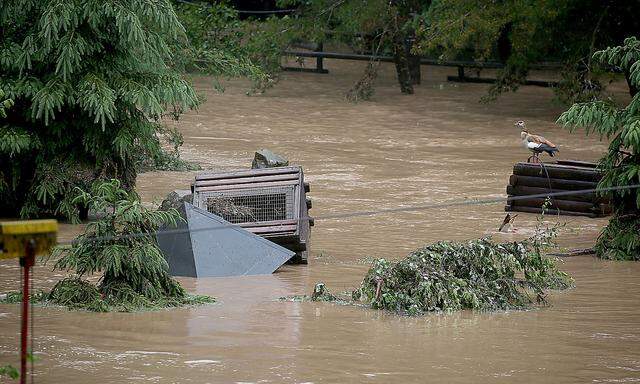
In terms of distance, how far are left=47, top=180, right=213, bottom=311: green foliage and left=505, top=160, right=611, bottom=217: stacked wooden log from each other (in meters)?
7.76

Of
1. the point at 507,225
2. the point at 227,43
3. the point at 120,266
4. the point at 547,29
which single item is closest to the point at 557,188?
the point at 507,225

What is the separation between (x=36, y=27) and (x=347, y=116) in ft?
47.9

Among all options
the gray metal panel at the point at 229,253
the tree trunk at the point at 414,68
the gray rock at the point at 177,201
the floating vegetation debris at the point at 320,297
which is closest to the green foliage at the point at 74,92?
the gray rock at the point at 177,201

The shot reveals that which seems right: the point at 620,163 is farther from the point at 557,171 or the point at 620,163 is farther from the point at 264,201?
the point at 264,201

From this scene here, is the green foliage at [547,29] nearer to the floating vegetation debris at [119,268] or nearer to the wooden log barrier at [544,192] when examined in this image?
the wooden log barrier at [544,192]

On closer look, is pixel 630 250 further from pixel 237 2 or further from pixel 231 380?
pixel 237 2

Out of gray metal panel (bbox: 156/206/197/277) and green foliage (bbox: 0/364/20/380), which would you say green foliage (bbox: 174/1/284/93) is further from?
green foliage (bbox: 0/364/20/380)

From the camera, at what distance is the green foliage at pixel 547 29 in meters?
26.8

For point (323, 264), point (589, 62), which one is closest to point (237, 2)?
point (589, 62)

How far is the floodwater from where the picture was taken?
29.7 feet

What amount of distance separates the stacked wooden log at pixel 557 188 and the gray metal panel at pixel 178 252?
640 cm

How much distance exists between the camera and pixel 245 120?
93.9 feet

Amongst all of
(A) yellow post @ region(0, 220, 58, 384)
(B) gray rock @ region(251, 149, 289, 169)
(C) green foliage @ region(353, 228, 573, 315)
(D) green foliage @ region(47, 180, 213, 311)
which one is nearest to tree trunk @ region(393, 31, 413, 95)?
(B) gray rock @ region(251, 149, 289, 169)

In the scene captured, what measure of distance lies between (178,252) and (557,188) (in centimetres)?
705
